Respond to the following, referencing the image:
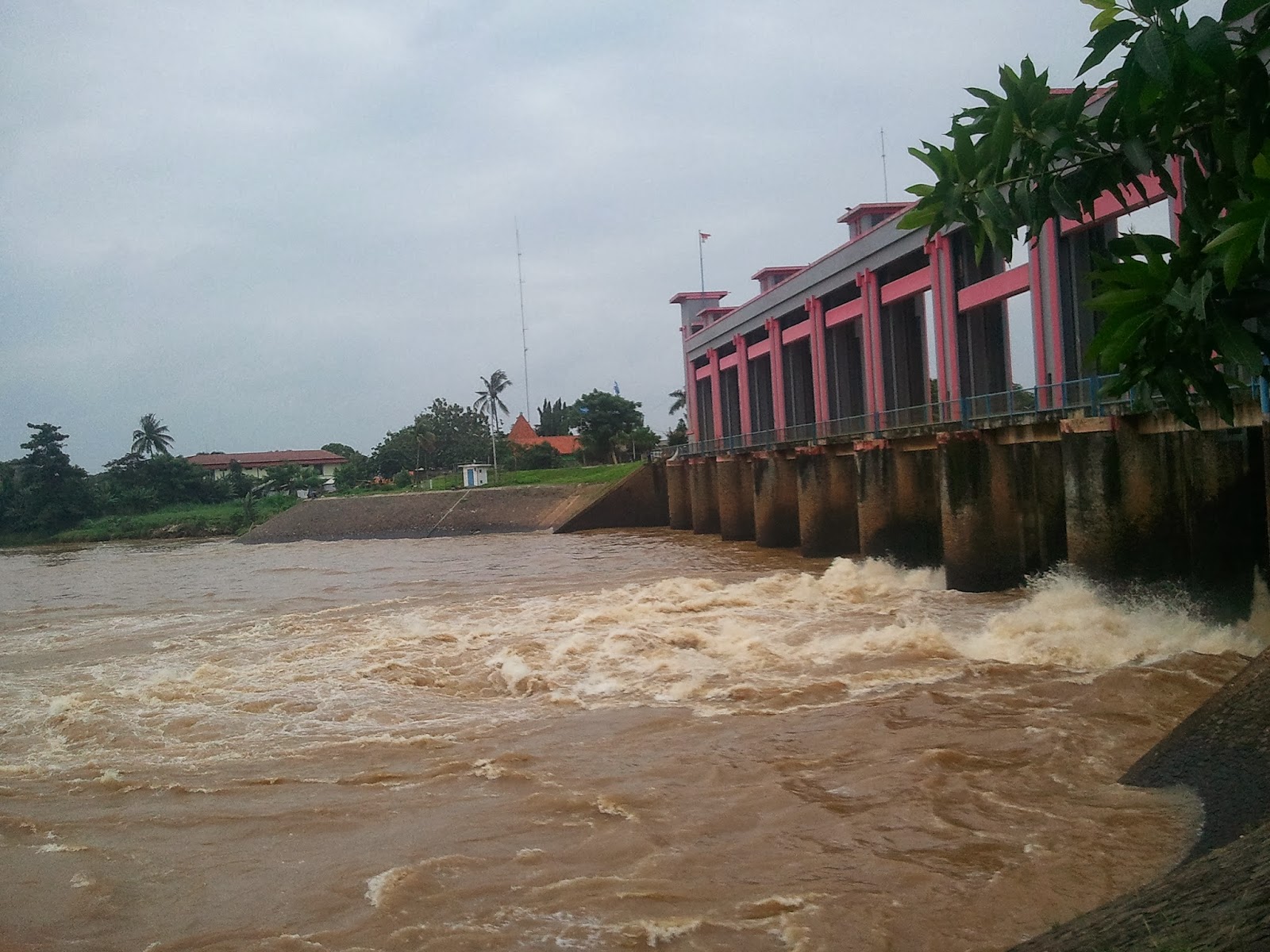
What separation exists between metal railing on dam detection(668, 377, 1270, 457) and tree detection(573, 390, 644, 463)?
41354 millimetres

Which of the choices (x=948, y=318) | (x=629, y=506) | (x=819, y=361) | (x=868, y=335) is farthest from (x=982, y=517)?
(x=629, y=506)

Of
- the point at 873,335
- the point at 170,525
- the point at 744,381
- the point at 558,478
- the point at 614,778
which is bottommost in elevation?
the point at 614,778

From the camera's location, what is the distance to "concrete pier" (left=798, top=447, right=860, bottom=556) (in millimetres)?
26250

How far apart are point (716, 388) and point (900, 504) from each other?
950 inches

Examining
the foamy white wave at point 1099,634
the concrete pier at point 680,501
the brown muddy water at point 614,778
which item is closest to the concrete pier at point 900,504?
the brown muddy water at point 614,778

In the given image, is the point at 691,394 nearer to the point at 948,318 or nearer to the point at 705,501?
the point at 705,501

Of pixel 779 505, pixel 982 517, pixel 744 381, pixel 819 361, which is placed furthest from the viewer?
pixel 744 381

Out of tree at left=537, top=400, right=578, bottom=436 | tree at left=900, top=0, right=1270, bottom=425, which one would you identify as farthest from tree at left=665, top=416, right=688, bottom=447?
tree at left=900, top=0, right=1270, bottom=425

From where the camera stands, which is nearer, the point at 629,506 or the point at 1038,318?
the point at 1038,318

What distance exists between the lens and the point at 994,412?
19.9 metres

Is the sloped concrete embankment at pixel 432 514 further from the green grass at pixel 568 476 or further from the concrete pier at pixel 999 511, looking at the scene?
the concrete pier at pixel 999 511

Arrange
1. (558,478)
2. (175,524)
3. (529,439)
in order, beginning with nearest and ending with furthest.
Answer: (558,478), (175,524), (529,439)

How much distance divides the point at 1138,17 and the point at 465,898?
534 centimetres

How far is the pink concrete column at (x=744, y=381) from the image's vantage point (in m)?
40.8
